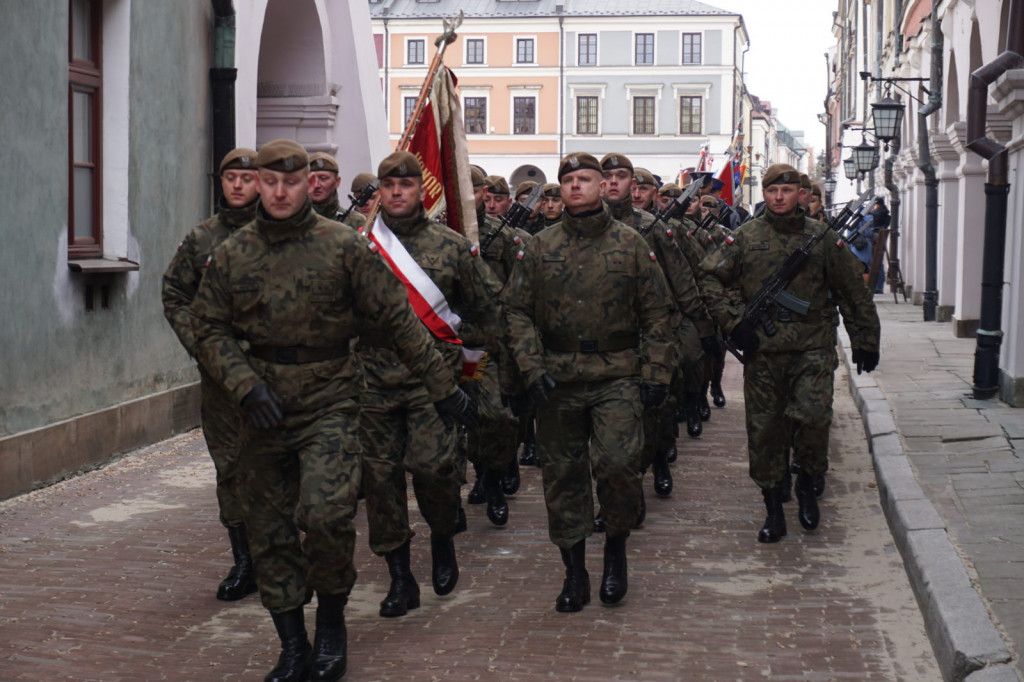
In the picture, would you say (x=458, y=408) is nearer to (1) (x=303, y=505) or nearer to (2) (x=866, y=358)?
(1) (x=303, y=505)

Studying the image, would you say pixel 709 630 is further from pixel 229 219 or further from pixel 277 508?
pixel 229 219

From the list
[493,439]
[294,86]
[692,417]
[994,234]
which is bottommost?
[692,417]

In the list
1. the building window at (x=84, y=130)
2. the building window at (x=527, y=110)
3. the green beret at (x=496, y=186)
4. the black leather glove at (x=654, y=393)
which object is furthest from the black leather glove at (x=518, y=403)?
the building window at (x=527, y=110)

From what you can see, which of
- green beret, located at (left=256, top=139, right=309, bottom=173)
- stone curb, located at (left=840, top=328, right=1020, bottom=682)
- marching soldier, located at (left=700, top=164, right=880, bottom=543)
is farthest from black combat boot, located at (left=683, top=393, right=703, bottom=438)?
green beret, located at (left=256, top=139, right=309, bottom=173)

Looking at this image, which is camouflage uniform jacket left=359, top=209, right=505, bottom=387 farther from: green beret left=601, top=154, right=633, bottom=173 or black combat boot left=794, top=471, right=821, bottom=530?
black combat boot left=794, top=471, right=821, bottom=530

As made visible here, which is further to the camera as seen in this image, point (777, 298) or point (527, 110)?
point (527, 110)

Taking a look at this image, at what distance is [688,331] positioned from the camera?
10.1 m

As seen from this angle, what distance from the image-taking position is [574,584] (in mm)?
6121

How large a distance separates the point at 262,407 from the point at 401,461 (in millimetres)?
1432

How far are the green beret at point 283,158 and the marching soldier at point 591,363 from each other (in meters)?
1.56

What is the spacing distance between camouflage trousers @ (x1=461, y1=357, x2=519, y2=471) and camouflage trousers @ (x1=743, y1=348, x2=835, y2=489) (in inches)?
56.6

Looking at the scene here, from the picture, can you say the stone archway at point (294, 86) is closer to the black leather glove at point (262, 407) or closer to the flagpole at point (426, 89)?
the flagpole at point (426, 89)

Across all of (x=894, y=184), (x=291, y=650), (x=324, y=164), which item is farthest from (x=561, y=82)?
(x=291, y=650)

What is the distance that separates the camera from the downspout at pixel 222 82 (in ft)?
40.4
